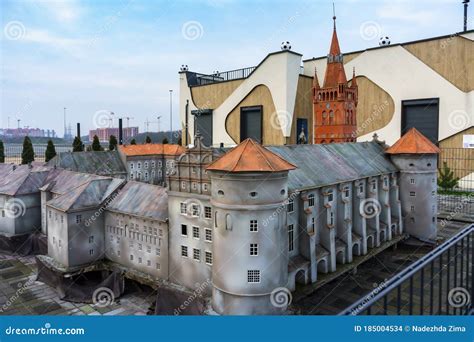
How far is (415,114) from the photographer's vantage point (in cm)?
8238

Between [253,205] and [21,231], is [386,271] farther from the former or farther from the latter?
[21,231]

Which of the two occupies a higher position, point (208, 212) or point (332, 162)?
point (332, 162)

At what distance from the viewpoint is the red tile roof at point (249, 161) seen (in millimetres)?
31656

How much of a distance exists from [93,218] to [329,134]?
40.5 metres

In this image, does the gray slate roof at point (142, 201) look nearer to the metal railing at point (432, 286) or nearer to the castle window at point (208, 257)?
the castle window at point (208, 257)

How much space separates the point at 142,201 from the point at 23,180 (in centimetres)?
2854

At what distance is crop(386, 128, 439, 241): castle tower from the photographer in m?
54.7

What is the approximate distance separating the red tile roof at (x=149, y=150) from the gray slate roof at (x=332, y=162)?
167 feet

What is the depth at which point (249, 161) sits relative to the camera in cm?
3203

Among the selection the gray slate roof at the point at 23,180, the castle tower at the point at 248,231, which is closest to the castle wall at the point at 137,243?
the castle tower at the point at 248,231

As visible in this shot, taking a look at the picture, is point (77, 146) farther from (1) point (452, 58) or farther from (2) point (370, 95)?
(1) point (452, 58)

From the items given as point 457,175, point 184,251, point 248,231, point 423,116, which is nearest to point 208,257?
point 184,251

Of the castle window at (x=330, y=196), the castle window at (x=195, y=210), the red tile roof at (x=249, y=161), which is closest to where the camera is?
the red tile roof at (x=249, y=161)

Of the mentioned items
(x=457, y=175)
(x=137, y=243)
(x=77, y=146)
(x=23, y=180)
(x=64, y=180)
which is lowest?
(x=137, y=243)
